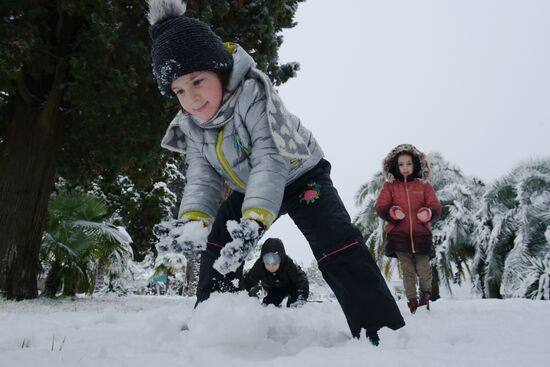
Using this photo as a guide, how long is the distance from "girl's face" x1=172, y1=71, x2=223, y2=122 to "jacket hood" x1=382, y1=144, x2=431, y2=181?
3114 mm

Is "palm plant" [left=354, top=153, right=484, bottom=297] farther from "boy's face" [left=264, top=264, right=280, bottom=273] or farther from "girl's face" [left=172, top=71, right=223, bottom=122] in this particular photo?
"girl's face" [left=172, top=71, right=223, bottom=122]

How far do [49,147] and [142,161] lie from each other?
136cm

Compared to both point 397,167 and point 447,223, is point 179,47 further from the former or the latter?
point 447,223

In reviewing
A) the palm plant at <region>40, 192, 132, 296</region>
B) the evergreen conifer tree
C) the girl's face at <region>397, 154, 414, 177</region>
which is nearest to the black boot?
the girl's face at <region>397, 154, 414, 177</region>

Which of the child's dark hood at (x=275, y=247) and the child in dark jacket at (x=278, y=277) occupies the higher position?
the child's dark hood at (x=275, y=247)

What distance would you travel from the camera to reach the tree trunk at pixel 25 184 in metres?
5.41

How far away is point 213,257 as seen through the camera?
241 cm

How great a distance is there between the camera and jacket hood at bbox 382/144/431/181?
188 inches

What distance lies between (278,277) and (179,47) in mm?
3830

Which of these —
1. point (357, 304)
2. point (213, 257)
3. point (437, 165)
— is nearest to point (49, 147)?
point (213, 257)

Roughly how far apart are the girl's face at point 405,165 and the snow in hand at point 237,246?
3.25 meters

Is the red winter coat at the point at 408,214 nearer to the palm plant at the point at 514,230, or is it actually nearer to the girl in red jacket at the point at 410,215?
the girl in red jacket at the point at 410,215

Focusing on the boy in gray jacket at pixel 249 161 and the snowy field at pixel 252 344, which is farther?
the boy in gray jacket at pixel 249 161

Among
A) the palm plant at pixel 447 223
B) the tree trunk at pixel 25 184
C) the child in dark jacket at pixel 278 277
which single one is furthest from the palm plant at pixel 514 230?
the tree trunk at pixel 25 184
